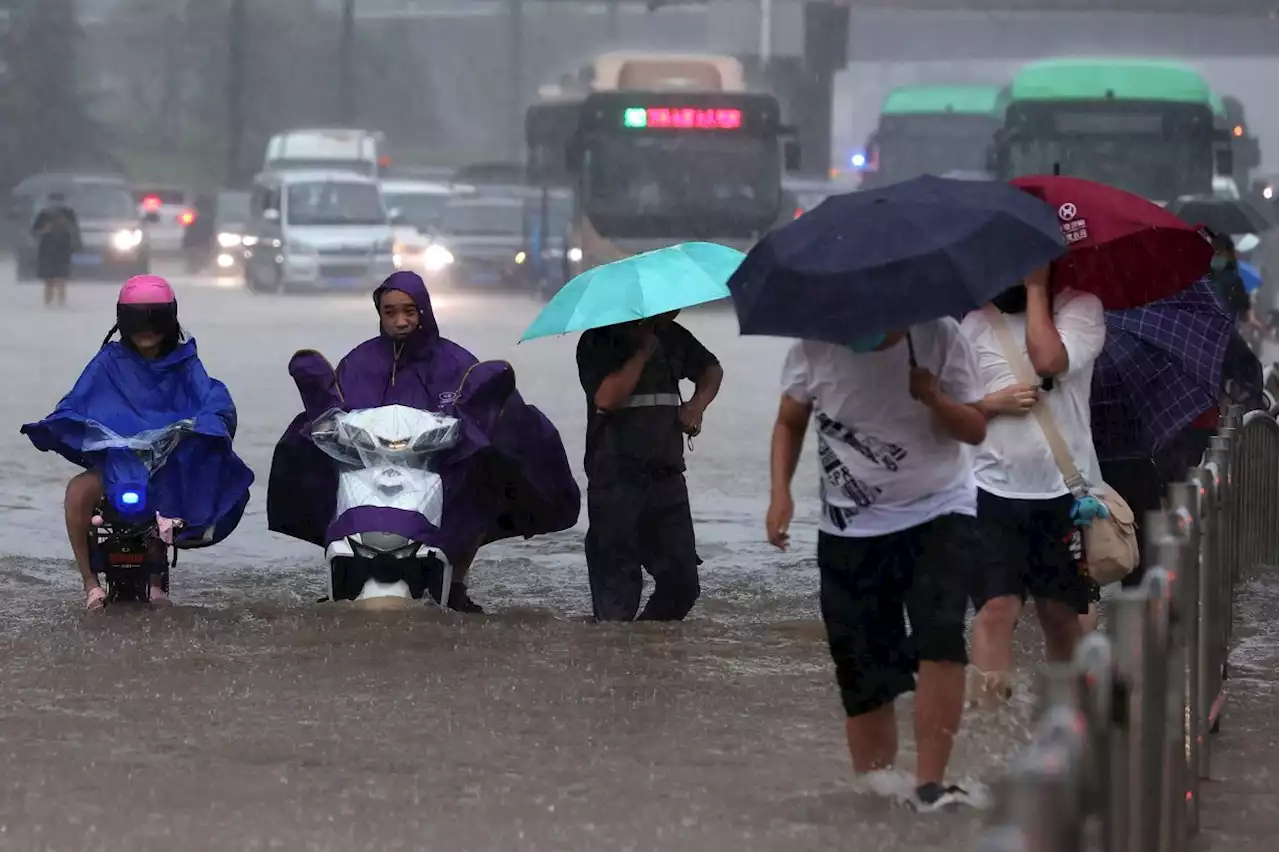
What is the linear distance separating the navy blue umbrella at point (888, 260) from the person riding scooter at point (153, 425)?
3.91 meters

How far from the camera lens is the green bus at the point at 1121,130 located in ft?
97.3

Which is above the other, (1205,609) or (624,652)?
(1205,609)

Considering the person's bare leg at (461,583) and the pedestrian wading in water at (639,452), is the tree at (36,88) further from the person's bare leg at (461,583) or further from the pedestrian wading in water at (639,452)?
the pedestrian wading in water at (639,452)

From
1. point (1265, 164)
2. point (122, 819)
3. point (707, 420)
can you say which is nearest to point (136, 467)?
point (122, 819)

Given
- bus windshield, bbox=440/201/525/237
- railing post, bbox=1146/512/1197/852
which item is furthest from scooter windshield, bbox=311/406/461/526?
bus windshield, bbox=440/201/525/237

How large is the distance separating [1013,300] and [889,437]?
48.0 inches

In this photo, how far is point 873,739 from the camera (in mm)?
6098

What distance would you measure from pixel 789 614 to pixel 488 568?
81.0 inches

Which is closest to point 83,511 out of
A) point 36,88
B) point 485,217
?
point 485,217

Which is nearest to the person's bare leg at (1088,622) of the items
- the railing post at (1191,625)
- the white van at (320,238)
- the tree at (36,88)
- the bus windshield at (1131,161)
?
the railing post at (1191,625)

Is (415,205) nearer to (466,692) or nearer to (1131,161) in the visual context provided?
(1131,161)

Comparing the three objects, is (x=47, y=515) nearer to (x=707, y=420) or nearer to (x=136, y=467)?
(x=136, y=467)

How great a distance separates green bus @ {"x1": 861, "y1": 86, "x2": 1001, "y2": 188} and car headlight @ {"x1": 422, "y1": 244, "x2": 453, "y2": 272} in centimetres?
690

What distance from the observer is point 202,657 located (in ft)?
27.8
